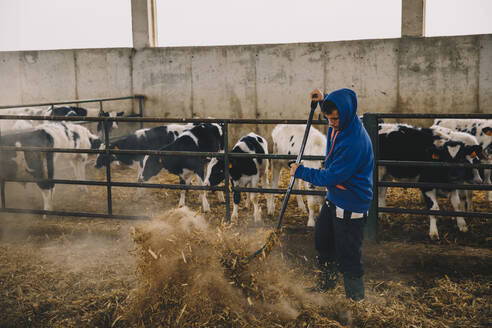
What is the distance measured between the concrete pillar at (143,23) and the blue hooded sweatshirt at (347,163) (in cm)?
1023

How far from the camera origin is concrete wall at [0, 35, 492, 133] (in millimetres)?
10812

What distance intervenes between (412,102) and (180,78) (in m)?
5.79

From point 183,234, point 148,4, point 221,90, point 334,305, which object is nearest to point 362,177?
point 334,305

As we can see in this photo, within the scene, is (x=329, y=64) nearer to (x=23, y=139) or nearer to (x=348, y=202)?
(x=23, y=139)

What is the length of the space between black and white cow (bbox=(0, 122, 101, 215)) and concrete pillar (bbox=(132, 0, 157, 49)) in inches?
178

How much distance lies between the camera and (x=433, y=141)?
616 centimetres

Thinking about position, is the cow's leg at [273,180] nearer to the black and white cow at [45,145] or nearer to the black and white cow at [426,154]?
the black and white cow at [426,154]

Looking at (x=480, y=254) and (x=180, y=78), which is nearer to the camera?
(x=480, y=254)

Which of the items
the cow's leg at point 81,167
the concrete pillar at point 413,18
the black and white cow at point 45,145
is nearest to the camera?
the black and white cow at point 45,145

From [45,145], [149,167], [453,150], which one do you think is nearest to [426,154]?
[453,150]

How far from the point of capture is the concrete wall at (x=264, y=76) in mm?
10812

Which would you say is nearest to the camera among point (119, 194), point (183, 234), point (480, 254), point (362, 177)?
point (362, 177)

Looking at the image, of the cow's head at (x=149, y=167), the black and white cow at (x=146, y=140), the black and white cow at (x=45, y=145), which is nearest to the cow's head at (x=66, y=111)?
the black and white cow at (x=45, y=145)

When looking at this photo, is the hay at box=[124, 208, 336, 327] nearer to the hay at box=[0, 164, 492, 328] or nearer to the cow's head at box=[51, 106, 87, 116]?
the hay at box=[0, 164, 492, 328]
